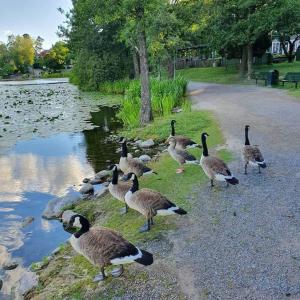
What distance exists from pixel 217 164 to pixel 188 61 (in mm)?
62349

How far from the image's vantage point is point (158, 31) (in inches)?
1171

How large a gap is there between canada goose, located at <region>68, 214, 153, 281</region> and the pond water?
2018 millimetres

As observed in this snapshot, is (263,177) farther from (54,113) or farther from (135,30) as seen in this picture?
(54,113)

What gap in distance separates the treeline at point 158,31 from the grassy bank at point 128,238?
9623mm

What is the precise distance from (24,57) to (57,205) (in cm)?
13330

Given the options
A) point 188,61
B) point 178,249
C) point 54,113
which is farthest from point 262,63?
point 178,249

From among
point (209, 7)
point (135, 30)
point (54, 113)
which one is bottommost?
point (54, 113)

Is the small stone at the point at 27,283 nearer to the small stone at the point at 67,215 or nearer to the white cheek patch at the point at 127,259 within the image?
the white cheek patch at the point at 127,259

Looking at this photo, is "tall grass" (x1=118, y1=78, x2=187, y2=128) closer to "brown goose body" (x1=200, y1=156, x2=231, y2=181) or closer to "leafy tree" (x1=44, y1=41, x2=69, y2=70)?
"brown goose body" (x1=200, y1=156, x2=231, y2=181)

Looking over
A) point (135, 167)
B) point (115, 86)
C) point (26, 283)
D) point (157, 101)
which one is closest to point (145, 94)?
point (157, 101)

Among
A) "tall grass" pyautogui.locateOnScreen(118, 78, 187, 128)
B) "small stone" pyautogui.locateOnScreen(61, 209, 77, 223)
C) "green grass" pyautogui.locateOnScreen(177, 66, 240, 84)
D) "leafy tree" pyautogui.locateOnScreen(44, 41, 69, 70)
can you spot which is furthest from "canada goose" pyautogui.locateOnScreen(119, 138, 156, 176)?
"leafy tree" pyautogui.locateOnScreen(44, 41, 69, 70)

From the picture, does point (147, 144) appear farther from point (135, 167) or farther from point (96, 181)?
point (135, 167)

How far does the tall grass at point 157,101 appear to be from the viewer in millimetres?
23927

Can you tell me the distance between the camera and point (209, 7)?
36.2m
